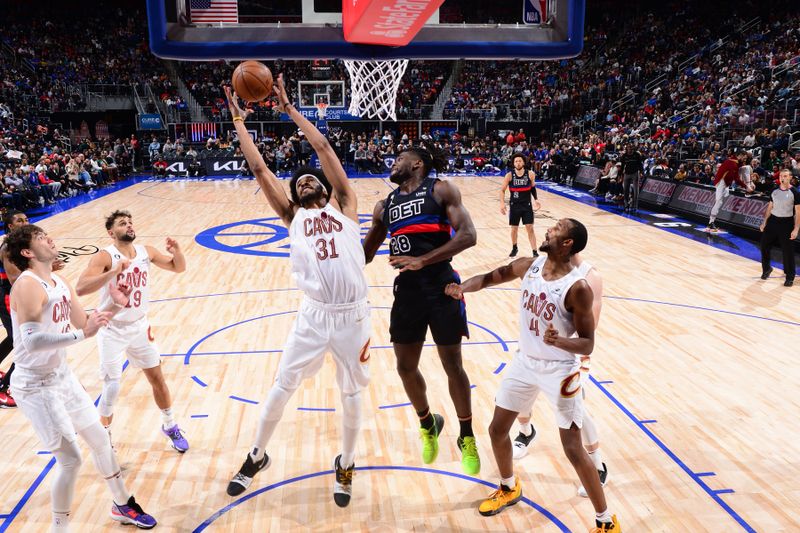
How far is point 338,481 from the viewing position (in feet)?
13.8

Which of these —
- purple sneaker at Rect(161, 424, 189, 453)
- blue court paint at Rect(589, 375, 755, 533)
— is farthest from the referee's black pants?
purple sneaker at Rect(161, 424, 189, 453)

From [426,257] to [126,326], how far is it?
222cm

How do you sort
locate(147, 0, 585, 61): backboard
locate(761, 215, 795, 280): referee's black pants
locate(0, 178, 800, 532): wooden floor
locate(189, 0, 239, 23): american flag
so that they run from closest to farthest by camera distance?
locate(0, 178, 800, 532): wooden floor → locate(147, 0, 585, 61): backboard → locate(189, 0, 239, 23): american flag → locate(761, 215, 795, 280): referee's black pants

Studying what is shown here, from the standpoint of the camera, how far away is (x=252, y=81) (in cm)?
497

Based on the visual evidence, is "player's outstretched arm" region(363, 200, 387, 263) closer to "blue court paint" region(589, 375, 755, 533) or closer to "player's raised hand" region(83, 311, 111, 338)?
"player's raised hand" region(83, 311, 111, 338)

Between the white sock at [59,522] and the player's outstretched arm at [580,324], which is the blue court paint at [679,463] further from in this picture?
the white sock at [59,522]

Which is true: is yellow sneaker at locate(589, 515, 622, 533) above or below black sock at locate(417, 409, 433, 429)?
below

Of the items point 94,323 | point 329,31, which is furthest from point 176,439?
point 329,31

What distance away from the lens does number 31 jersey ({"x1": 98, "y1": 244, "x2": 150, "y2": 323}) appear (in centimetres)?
462

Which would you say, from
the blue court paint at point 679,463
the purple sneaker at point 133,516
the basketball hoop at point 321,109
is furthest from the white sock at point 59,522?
the basketball hoop at point 321,109

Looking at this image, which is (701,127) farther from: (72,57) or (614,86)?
(72,57)

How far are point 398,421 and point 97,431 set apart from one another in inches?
94.2

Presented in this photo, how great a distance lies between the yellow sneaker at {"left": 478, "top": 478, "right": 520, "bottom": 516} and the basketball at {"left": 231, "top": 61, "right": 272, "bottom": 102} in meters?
3.28

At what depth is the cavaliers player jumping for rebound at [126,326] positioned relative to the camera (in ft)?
15.1
